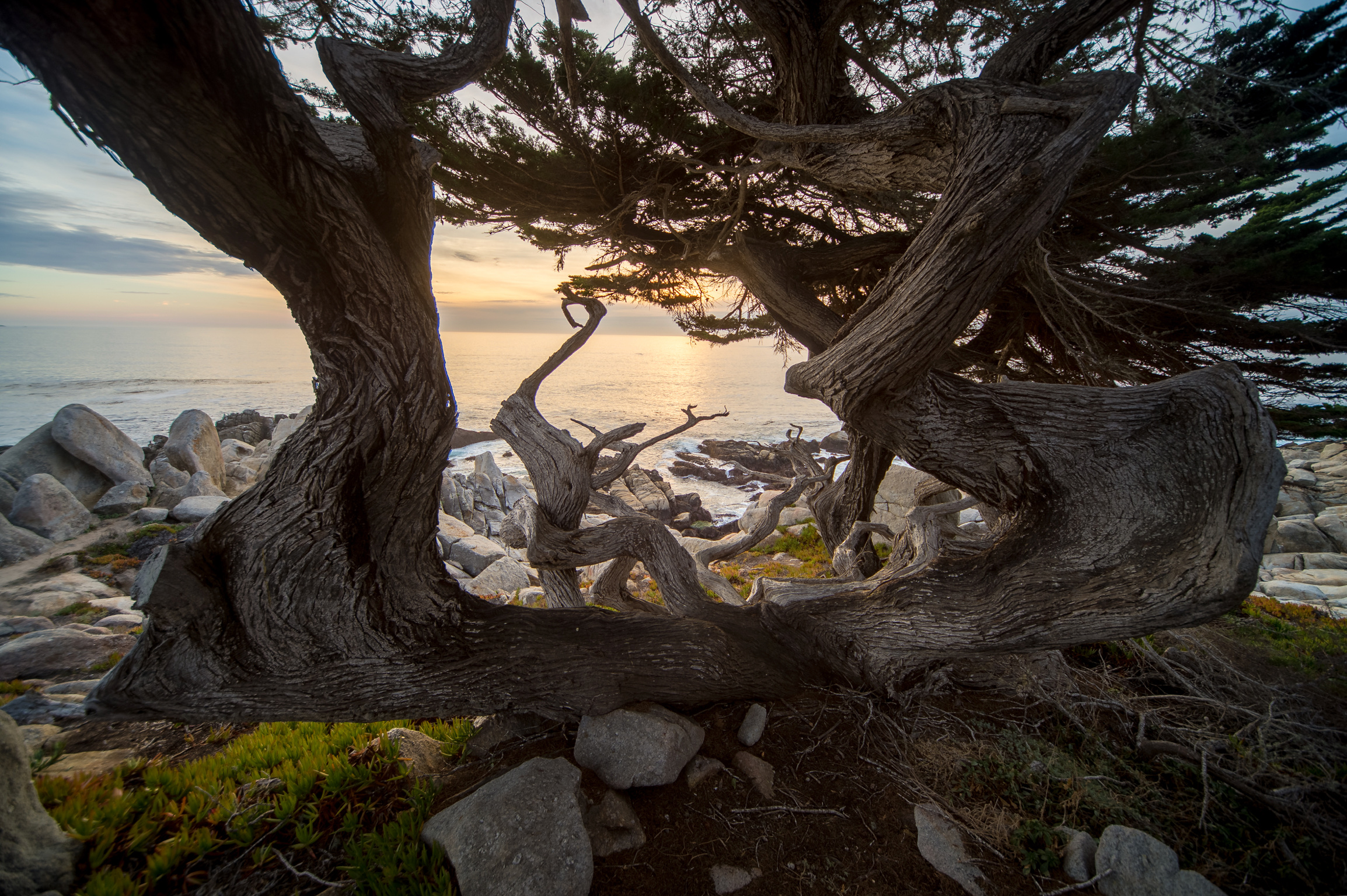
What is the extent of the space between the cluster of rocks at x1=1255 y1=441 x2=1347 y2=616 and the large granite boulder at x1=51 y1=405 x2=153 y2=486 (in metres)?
15.0

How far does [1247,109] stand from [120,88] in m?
6.32

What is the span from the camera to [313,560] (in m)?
2.03

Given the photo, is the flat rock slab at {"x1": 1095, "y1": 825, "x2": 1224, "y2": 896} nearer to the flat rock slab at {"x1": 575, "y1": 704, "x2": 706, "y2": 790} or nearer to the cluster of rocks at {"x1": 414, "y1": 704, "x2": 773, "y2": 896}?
the cluster of rocks at {"x1": 414, "y1": 704, "x2": 773, "y2": 896}

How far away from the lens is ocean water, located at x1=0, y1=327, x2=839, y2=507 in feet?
66.1

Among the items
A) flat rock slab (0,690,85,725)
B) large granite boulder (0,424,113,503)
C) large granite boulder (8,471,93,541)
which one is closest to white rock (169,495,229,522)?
large granite boulder (8,471,93,541)

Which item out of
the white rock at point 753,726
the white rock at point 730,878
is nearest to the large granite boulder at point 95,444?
the white rock at point 753,726

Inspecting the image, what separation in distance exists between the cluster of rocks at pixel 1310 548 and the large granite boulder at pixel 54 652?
9.91m

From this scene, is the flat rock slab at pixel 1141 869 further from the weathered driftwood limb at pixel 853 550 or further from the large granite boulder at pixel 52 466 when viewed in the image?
the large granite boulder at pixel 52 466

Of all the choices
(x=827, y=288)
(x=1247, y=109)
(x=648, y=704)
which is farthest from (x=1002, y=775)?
(x=1247, y=109)

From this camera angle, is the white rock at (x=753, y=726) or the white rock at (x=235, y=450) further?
the white rock at (x=235, y=450)

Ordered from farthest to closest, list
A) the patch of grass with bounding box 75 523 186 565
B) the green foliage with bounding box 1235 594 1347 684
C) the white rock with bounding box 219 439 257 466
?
the white rock with bounding box 219 439 257 466 < the patch of grass with bounding box 75 523 186 565 < the green foliage with bounding box 1235 594 1347 684

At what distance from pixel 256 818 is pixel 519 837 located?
3.93ft

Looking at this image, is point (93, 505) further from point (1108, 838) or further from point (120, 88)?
point (1108, 838)

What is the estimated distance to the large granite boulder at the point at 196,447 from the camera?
9828 millimetres
